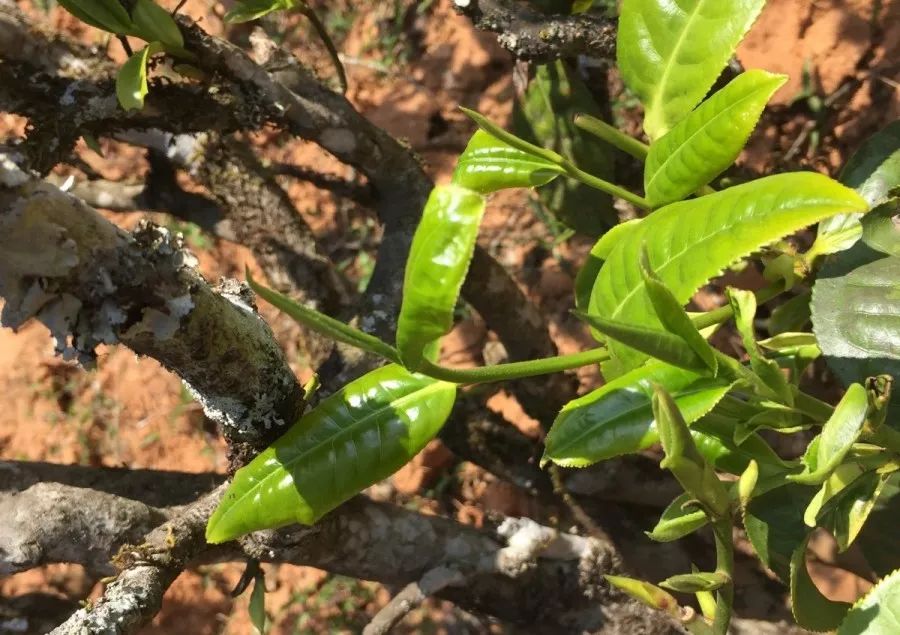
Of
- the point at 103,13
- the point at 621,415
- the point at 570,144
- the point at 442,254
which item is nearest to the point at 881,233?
the point at 621,415

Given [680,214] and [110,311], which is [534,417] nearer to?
[680,214]

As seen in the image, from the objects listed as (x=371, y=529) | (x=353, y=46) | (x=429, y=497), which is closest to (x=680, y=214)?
(x=371, y=529)

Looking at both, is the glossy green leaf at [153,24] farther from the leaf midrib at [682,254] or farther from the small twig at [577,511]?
the small twig at [577,511]

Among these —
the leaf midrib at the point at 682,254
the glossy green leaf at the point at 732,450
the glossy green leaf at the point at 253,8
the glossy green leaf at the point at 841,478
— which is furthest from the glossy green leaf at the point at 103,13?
the glossy green leaf at the point at 841,478

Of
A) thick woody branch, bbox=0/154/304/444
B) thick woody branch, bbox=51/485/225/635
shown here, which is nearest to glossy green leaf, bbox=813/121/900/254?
thick woody branch, bbox=0/154/304/444

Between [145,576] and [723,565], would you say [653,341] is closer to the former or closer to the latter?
[723,565]
